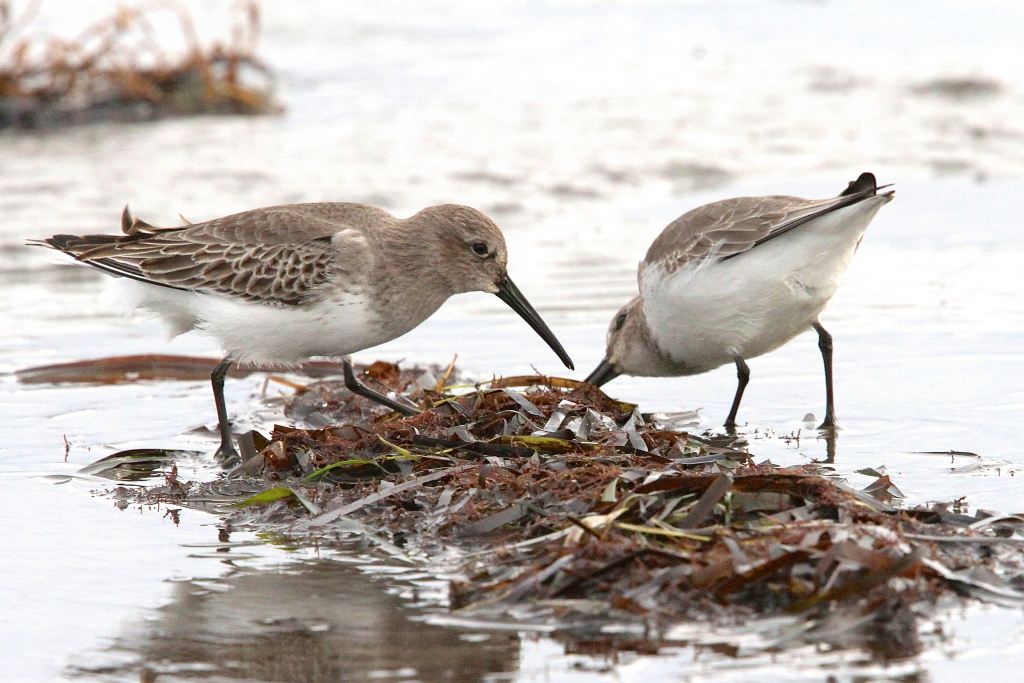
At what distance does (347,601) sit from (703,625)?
3.95 feet

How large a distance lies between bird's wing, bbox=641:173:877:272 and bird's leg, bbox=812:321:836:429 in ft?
2.45

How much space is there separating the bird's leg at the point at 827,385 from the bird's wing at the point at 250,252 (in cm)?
250

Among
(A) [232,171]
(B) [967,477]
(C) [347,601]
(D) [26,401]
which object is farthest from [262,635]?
(A) [232,171]

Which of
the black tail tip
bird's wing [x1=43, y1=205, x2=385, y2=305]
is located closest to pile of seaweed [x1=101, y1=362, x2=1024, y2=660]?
bird's wing [x1=43, y1=205, x2=385, y2=305]

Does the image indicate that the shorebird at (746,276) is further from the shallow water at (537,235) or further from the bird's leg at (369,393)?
the bird's leg at (369,393)

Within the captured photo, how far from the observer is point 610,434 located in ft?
19.1

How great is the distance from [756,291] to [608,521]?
2556 mm

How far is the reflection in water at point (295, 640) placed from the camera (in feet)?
12.7

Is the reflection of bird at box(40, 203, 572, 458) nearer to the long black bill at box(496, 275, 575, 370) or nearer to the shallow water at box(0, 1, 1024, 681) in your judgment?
the long black bill at box(496, 275, 575, 370)

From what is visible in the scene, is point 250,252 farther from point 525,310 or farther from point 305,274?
point 525,310

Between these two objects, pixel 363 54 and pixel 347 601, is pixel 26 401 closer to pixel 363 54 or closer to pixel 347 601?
pixel 347 601

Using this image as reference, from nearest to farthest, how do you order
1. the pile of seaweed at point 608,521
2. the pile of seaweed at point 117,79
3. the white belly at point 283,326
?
the pile of seaweed at point 608,521
the white belly at point 283,326
the pile of seaweed at point 117,79

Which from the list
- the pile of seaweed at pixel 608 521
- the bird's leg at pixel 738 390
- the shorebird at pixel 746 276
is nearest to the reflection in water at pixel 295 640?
the pile of seaweed at pixel 608 521

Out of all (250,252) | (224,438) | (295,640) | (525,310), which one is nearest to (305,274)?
(250,252)
